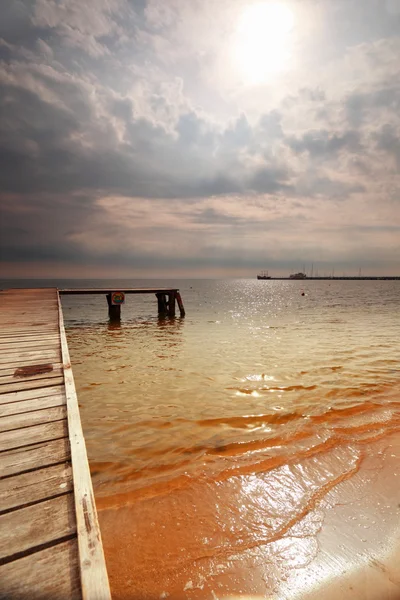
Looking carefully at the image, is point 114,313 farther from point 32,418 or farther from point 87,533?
point 87,533

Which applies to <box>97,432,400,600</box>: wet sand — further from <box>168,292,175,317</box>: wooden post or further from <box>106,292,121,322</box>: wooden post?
<box>168,292,175,317</box>: wooden post

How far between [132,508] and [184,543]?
0.76 m

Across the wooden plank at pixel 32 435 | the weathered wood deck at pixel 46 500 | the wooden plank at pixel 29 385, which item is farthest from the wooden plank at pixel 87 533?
the wooden plank at pixel 29 385

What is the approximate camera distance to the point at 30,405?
307 cm

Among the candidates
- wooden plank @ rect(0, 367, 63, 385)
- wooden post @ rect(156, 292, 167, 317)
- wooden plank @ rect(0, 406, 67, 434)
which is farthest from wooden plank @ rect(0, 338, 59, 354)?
wooden post @ rect(156, 292, 167, 317)

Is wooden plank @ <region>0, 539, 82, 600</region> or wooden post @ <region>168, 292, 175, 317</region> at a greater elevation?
wooden plank @ <region>0, 539, 82, 600</region>

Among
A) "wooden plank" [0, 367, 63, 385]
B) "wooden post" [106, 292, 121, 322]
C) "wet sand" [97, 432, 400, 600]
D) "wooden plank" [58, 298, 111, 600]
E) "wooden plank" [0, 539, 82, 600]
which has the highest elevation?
"wooden plank" [58, 298, 111, 600]

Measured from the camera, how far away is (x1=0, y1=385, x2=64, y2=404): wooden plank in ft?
10.6

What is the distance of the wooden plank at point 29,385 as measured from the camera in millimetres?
3502

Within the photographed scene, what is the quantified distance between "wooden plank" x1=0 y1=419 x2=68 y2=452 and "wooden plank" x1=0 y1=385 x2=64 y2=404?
735 mm

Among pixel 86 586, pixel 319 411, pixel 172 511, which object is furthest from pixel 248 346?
pixel 86 586

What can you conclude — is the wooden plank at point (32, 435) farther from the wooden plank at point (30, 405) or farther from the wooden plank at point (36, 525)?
the wooden plank at point (36, 525)

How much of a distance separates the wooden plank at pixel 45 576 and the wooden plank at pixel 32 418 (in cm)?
150

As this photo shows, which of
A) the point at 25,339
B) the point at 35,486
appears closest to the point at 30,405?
the point at 35,486
